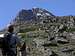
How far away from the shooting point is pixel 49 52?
28.5 m

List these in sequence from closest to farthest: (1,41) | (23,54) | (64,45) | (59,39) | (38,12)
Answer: (1,41) < (23,54) < (64,45) < (59,39) < (38,12)

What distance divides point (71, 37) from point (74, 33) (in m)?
3.03

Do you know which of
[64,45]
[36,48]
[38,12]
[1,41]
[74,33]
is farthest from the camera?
[38,12]

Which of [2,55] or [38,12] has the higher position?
[38,12]

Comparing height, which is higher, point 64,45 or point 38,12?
point 38,12

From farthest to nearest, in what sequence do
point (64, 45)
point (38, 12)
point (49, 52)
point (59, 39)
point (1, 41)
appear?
point (38, 12), point (59, 39), point (64, 45), point (49, 52), point (1, 41)

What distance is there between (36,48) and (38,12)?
210 feet

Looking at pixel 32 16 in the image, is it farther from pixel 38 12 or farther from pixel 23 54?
pixel 23 54

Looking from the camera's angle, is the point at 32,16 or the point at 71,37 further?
the point at 32,16

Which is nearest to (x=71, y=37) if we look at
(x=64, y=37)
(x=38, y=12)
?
(x=64, y=37)

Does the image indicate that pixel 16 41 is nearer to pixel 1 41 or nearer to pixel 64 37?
pixel 1 41

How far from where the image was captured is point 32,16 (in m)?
94.8

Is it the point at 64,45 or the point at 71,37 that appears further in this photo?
the point at 71,37

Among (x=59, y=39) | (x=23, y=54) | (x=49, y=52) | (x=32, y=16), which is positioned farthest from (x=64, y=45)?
(x=32, y=16)
